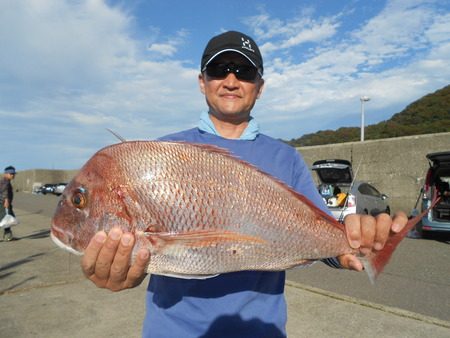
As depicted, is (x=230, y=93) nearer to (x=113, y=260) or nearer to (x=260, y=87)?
(x=260, y=87)

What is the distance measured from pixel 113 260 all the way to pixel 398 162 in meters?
13.9

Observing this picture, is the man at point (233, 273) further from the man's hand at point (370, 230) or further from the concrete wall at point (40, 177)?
the concrete wall at point (40, 177)

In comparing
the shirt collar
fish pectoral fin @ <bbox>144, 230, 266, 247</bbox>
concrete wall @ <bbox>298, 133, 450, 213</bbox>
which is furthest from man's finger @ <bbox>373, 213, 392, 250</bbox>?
concrete wall @ <bbox>298, 133, 450, 213</bbox>

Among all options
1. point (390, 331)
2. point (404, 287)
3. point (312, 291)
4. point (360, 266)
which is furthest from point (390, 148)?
point (360, 266)

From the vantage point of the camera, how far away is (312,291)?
5.23 m

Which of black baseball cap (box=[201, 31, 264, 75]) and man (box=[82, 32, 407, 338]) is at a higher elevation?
black baseball cap (box=[201, 31, 264, 75])

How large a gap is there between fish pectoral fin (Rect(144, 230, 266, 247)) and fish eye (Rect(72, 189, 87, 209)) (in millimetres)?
339

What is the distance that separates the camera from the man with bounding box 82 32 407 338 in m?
1.67

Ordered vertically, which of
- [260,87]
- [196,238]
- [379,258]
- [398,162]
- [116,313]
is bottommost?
[116,313]

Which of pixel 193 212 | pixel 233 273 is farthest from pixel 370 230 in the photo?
pixel 193 212

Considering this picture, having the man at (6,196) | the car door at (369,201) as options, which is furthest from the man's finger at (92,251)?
the man at (6,196)

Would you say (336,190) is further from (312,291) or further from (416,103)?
(416,103)

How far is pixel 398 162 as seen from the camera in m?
13.8

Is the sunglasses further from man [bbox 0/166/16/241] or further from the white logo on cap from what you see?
man [bbox 0/166/16/241]
